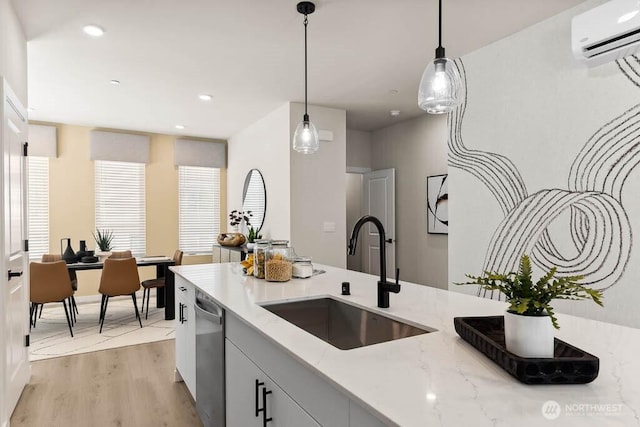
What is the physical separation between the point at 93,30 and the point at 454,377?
3.28m

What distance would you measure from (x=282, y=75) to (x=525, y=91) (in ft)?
7.10

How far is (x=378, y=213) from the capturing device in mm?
6004

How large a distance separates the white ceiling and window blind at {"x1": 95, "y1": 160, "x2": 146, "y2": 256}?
129 cm

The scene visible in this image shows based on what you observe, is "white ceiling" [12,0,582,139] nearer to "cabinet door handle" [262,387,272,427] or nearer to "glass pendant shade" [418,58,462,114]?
"glass pendant shade" [418,58,462,114]

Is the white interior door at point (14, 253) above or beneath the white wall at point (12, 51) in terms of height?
beneath

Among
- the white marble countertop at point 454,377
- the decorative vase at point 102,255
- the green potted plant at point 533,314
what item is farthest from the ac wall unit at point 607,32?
the decorative vase at point 102,255

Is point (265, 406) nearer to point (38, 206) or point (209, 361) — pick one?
point (209, 361)

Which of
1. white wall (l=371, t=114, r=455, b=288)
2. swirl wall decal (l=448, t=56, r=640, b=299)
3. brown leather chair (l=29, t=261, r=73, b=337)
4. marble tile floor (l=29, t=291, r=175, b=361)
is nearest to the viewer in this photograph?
swirl wall decal (l=448, t=56, r=640, b=299)

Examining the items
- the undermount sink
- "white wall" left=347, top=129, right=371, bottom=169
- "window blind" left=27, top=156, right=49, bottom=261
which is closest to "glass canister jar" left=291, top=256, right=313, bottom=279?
the undermount sink

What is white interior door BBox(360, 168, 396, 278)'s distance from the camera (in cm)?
574

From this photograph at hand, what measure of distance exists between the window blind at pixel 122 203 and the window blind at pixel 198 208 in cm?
61

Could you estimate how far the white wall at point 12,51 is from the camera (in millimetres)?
2342

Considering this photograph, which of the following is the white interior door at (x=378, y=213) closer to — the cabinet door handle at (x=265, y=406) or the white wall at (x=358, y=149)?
the white wall at (x=358, y=149)

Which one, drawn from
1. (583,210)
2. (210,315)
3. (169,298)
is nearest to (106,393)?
(210,315)
